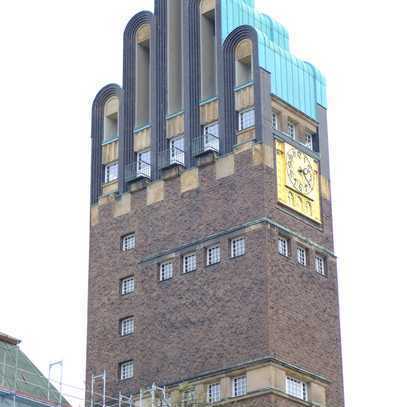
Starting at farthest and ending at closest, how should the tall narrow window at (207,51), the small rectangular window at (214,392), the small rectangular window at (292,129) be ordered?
1. the tall narrow window at (207,51)
2. the small rectangular window at (292,129)
3. the small rectangular window at (214,392)

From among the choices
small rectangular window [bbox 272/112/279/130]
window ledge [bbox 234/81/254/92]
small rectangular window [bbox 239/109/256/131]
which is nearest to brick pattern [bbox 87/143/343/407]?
small rectangular window [bbox 239/109/256/131]

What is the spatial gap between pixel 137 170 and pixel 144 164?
570 mm

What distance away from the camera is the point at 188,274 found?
285 feet

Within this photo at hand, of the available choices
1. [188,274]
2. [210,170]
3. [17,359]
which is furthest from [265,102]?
[17,359]

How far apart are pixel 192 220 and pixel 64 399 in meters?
12.5

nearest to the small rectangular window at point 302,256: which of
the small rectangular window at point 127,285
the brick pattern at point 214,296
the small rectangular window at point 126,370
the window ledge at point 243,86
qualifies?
the brick pattern at point 214,296

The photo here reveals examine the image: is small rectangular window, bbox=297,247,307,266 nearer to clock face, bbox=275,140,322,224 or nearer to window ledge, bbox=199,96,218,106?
clock face, bbox=275,140,322,224

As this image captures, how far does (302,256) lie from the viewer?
87.1 m

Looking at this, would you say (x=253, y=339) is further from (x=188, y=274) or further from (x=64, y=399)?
(x=64, y=399)

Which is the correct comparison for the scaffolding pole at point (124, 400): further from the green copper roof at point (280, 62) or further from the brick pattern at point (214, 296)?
the green copper roof at point (280, 62)

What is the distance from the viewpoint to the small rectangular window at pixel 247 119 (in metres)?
87.6

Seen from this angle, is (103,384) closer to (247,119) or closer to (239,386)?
(239,386)

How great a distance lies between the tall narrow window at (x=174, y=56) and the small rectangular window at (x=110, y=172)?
5108 millimetres

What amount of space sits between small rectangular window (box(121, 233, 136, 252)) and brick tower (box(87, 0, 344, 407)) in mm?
152
